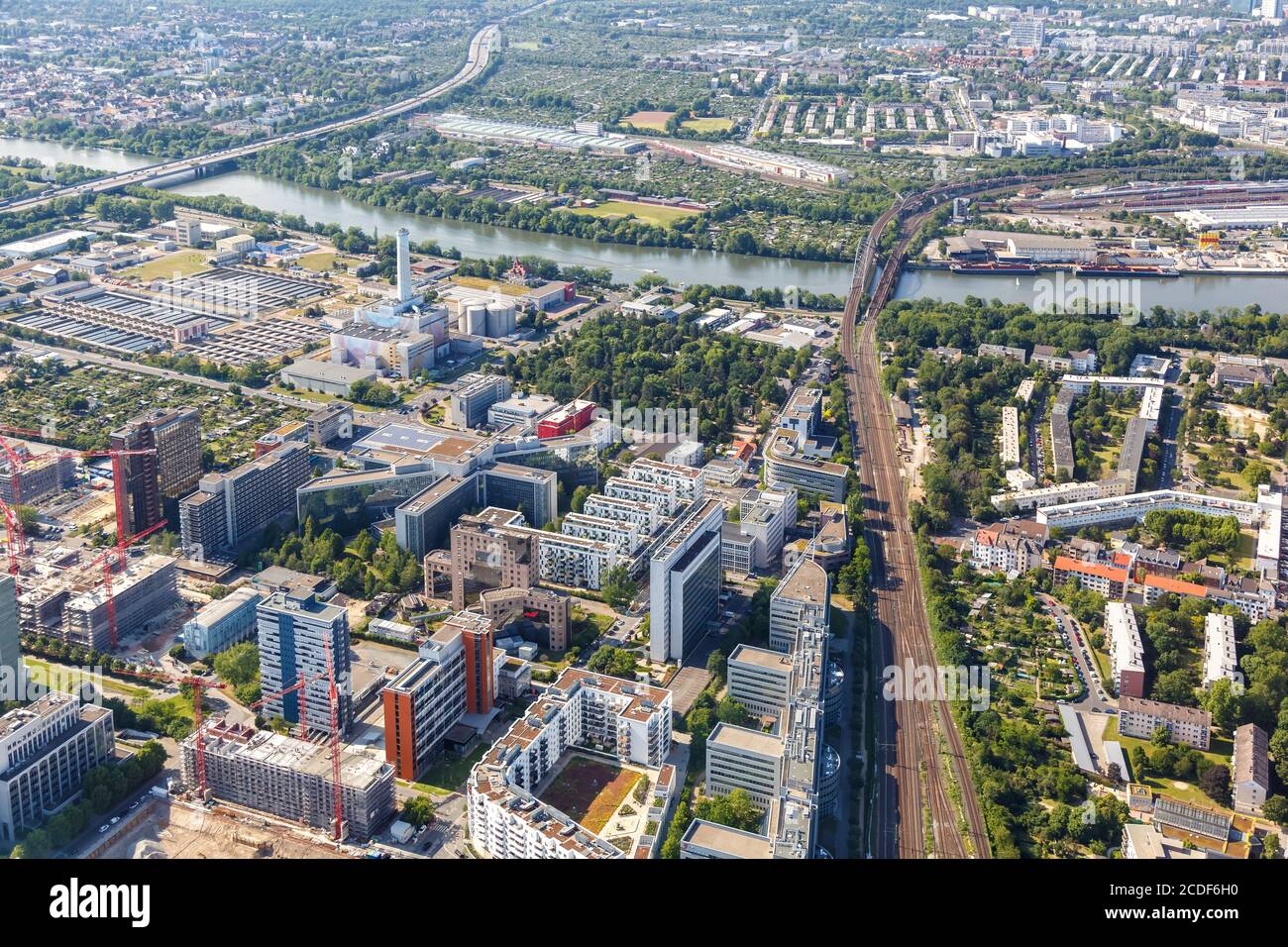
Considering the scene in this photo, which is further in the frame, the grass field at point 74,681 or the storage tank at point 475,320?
the storage tank at point 475,320

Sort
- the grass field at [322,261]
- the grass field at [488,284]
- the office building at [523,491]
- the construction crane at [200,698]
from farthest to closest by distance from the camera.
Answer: the grass field at [322,261], the grass field at [488,284], the office building at [523,491], the construction crane at [200,698]

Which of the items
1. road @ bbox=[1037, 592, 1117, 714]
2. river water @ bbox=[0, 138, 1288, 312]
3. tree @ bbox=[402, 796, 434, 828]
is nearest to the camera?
tree @ bbox=[402, 796, 434, 828]

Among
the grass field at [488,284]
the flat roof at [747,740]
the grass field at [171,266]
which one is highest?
the grass field at [171,266]

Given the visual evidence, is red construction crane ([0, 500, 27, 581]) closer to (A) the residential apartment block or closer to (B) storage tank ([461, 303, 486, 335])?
(A) the residential apartment block

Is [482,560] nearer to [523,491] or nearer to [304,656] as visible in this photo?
[523,491]

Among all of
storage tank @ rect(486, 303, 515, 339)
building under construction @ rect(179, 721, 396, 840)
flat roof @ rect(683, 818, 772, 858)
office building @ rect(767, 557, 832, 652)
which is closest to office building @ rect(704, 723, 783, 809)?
flat roof @ rect(683, 818, 772, 858)

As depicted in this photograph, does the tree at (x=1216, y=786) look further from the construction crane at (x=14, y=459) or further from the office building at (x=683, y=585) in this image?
the construction crane at (x=14, y=459)

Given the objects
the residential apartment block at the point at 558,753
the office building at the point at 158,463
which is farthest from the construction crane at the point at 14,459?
the residential apartment block at the point at 558,753

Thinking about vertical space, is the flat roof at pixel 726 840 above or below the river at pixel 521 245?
below

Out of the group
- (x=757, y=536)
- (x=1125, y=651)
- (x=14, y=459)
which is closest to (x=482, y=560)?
(x=757, y=536)
